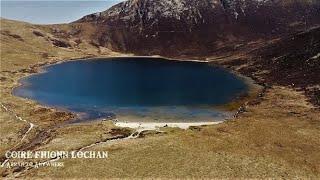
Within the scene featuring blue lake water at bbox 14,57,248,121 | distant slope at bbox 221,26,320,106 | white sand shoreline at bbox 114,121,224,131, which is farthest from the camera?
distant slope at bbox 221,26,320,106

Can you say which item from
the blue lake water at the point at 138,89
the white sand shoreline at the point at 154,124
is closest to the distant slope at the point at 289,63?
the blue lake water at the point at 138,89

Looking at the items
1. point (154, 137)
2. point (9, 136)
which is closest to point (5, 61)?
point (9, 136)


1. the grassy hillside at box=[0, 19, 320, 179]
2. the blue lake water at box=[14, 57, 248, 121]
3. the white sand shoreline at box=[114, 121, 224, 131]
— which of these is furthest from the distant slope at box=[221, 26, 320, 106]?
the white sand shoreline at box=[114, 121, 224, 131]

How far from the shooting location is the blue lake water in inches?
4052

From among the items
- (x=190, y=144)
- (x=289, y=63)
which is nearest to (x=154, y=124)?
(x=190, y=144)

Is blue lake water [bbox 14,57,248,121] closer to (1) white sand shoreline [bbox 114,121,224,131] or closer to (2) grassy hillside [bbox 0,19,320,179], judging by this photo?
(1) white sand shoreline [bbox 114,121,224,131]

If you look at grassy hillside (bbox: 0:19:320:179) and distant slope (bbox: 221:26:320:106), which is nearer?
grassy hillside (bbox: 0:19:320:179)

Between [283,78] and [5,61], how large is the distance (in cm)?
10450

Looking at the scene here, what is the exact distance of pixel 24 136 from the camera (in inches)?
3216

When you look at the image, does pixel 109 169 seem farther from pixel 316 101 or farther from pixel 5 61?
pixel 5 61

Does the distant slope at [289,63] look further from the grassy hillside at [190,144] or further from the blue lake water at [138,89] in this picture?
the grassy hillside at [190,144]

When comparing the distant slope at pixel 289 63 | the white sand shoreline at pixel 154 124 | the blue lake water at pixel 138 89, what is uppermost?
the distant slope at pixel 289 63

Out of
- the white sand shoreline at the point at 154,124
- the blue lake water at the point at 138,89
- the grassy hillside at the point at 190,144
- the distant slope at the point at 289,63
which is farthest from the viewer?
the distant slope at the point at 289,63

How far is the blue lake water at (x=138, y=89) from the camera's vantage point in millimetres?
102913
